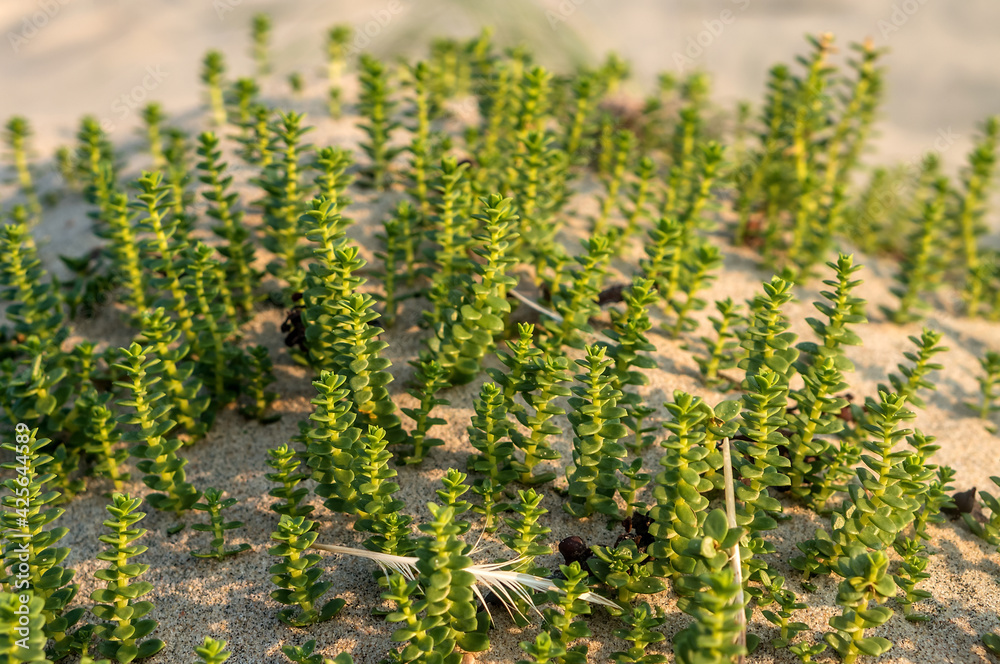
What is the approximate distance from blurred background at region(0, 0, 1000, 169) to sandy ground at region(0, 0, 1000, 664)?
0.04 m

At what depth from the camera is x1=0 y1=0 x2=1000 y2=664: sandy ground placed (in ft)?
11.4

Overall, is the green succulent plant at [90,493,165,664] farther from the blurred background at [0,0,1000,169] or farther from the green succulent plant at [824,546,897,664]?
the blurred background at [0,0,1000,169]

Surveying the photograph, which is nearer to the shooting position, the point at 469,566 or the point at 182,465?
the point at 469,566

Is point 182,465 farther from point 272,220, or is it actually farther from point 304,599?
point 272,220

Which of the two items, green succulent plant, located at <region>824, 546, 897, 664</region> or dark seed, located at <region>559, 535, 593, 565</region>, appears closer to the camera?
green succulent plant, located at <region>824, 546, 897, 664</region>

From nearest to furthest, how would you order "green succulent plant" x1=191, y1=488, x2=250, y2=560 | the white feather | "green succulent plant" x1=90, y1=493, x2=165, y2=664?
1. "green succulent plant" x1=90, y1=493, x2=165, y2=664
2. the white feather
3. "green succulent plant" x1=191, y1=488, x2=250, y2=560

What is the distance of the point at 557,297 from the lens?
4.74 m

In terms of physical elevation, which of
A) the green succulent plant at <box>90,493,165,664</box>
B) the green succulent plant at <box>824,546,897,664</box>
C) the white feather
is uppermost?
the green succulent plant at <box>824,546,897,664</box>

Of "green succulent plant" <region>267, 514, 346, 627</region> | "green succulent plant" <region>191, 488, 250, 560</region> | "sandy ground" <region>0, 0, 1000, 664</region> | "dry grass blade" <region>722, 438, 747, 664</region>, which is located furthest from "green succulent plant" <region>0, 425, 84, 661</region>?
"dry grass blade" <region>722, 438, 747, 664</region>

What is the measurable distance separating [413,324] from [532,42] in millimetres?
4535

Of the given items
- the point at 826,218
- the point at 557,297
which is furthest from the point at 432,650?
the point at 826,218

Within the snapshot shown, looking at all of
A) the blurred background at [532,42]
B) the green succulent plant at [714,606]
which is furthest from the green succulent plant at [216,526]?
the blurred background at [532,42]

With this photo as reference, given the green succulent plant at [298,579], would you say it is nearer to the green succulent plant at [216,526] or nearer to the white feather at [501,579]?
the white feather at [501,579]

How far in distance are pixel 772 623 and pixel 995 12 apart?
11.3m
